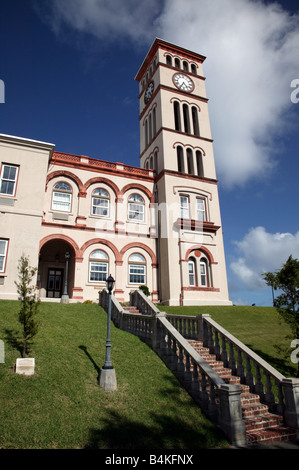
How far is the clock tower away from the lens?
23.8 m

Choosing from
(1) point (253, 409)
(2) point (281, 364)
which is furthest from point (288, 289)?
(1) point (253, 409)

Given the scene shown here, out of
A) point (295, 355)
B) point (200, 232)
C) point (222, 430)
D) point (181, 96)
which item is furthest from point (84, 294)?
point (181, 96)

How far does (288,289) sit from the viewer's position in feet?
41.3

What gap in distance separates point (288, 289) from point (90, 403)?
357 inches

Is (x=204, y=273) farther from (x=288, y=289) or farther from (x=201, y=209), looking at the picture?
(x=288, y=289)

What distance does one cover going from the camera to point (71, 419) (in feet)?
22.1

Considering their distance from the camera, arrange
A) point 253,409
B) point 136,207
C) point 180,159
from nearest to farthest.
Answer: point 253,409 < point 136,207 < point 180,159

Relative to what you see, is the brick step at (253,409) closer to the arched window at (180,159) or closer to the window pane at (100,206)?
the window pane at (100,206)

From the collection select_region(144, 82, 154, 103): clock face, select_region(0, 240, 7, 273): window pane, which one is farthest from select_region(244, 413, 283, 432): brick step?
select_region(144, 82, 154, 103): clock face

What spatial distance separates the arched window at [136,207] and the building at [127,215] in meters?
0.09

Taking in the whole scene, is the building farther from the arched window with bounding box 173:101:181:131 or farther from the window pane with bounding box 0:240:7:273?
the window pane with bounding box 0:240:7:273

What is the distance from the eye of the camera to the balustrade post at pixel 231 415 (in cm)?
709

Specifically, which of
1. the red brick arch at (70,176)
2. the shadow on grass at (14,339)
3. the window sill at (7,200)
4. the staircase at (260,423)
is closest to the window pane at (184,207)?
the red brick arch at (70,176)

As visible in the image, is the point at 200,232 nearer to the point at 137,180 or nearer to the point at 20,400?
the point at 137,180
